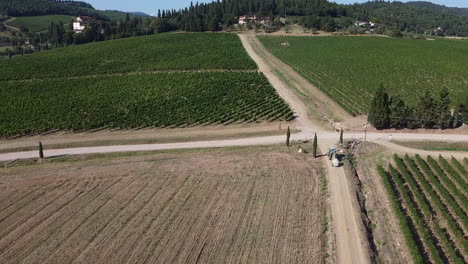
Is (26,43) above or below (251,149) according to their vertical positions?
above

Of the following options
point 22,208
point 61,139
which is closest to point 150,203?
point 22,208

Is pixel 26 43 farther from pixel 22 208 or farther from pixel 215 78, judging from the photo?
pixel 22 208

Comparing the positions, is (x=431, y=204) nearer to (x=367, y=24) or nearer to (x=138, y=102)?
(x=138, y=102)

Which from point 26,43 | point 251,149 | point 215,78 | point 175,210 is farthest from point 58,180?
point 26,43

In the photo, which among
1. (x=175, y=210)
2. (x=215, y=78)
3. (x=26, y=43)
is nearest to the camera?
(x=175, y=210)

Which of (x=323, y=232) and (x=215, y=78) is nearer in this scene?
(x=323, y=232)

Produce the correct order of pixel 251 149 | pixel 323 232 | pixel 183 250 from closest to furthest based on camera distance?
1. pixel 183 250
2. pixel 323 232
3. pixel 251 149

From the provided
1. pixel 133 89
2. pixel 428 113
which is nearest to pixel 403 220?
pixel 428 113

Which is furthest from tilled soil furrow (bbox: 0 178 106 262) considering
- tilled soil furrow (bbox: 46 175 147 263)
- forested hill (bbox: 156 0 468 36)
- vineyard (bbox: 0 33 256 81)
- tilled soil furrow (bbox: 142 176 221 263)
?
forested hill (bbox: 156 0 468 36)

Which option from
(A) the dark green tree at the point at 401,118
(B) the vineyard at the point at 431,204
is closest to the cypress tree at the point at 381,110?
(A) the dark green tree at the point at 401,118
